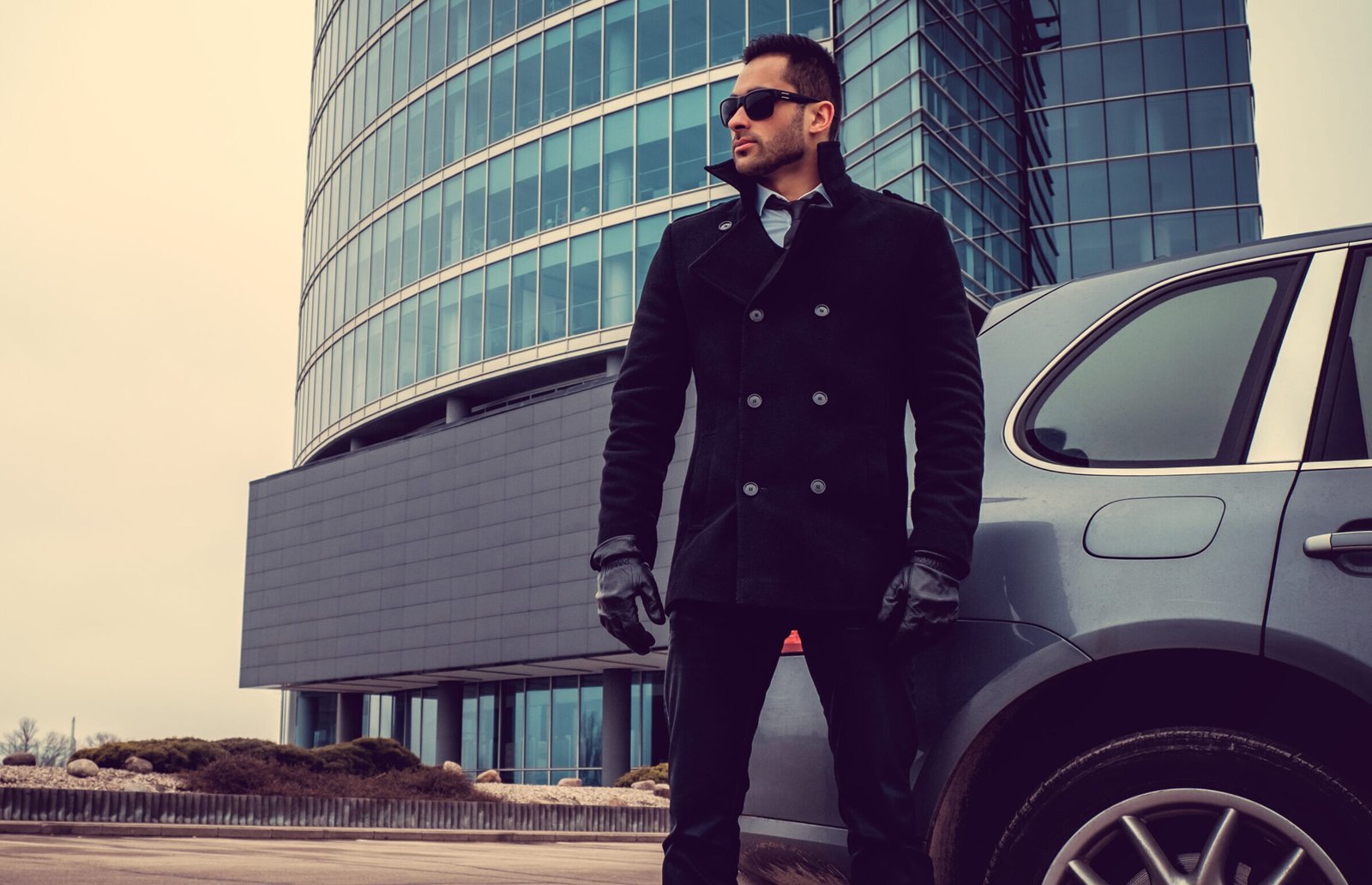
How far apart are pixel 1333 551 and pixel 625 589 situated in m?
1.26

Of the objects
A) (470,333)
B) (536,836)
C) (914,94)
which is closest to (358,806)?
(536,836)

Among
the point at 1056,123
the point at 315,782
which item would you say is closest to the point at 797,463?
the point at 315,782

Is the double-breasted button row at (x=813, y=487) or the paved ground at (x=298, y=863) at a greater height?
the double-breasted button row at (x=813, y=487)

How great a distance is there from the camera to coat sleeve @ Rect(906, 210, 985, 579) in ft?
8.17

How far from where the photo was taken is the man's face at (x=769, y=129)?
9.16 feet

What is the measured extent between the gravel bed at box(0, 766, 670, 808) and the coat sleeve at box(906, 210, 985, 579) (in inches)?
496

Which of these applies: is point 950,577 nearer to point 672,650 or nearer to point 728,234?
point 672,650

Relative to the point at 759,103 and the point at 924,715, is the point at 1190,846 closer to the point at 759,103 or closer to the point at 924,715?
the point at 924,715

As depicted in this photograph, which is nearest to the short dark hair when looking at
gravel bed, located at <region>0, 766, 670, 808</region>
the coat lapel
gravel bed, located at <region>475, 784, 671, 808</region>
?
the coat lapel

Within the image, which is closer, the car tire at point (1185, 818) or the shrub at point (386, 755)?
the car tire at point (1185, 818)

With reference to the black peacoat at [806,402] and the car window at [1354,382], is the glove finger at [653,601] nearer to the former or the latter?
the black peacoat at [806,402]

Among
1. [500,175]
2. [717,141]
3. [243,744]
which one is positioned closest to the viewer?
[243,744]

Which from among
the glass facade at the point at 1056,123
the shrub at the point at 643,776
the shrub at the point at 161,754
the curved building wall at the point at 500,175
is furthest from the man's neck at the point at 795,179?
the curved building wall at the point at 500,175

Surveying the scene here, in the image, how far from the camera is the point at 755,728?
2.67 metres
